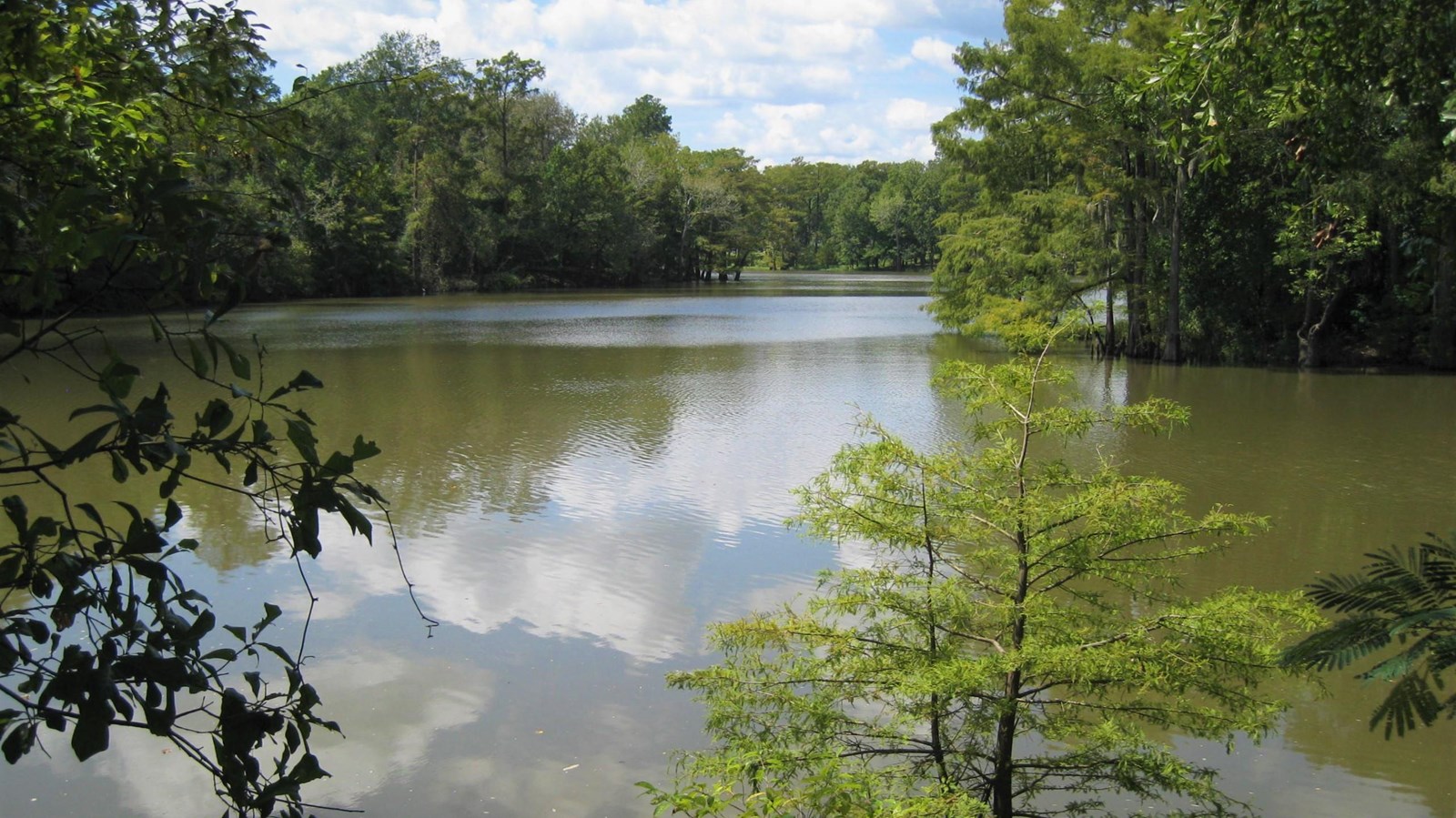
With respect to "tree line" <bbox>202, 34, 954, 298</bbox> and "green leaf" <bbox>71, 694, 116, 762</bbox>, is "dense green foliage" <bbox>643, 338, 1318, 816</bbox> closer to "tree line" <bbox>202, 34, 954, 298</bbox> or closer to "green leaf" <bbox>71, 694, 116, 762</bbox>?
"green leaf" <bbox>71, 694, 116, 762</bbox>

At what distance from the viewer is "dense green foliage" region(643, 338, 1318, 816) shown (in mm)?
3355

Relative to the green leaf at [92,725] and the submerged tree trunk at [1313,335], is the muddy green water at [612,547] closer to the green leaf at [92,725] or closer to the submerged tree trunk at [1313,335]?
the submerged tree trunk at [1313,335]

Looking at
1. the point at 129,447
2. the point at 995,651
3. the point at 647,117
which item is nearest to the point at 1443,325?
the point at 995,651

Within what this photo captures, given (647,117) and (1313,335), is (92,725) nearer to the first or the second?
(1313,335)

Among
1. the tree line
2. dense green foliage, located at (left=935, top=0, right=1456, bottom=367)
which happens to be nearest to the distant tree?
the tree line

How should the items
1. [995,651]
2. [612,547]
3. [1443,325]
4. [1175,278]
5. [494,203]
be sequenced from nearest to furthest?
[995,651] → [612,547] → [1443,325] → [1175,278] → [494,203]

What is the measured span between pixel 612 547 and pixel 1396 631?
267 inches

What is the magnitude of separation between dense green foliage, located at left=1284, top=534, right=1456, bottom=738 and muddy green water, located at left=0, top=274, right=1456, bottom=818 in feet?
10.2

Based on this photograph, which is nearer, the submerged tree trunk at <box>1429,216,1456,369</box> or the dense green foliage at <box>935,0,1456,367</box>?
the dense green foliage at <box>935,0,1456,367</box>

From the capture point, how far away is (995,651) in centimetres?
390

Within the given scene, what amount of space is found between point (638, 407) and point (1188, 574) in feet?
27.8

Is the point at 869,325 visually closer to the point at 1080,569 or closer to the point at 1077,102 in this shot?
the point at 1077,102

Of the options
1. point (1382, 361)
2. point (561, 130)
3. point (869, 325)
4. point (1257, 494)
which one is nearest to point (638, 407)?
point (1257, 494)

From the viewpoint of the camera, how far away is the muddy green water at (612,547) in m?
4.77
